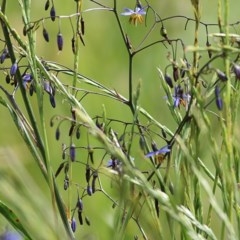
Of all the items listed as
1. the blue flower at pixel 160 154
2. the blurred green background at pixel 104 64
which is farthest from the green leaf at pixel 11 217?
the blurred green background at pixel 104 64

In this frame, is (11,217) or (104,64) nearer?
(11,217)

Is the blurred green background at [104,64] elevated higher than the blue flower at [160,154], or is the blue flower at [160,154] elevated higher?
the blue flower at [160,154]

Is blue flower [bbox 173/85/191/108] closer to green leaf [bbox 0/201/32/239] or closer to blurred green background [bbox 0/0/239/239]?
green leaf [bbox 0/201/32/239]

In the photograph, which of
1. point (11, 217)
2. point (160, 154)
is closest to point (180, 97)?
point (160, 154)

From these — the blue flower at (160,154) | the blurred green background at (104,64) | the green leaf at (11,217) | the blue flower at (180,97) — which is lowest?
the blurred green background at (104,64)

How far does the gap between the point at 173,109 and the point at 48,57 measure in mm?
1642

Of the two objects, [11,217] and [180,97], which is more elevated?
[180,97]

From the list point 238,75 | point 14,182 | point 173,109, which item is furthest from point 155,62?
point 14,182

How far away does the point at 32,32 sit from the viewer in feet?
4.52

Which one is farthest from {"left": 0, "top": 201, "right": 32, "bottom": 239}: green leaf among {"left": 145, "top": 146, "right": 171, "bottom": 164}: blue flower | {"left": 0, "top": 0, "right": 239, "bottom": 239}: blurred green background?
{"left": 0, "top": 0, "right": 239, "bottom": 239}: blurred green background

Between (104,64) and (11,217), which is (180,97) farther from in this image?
(104,64)

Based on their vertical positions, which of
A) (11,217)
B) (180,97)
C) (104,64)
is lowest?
(104,64)

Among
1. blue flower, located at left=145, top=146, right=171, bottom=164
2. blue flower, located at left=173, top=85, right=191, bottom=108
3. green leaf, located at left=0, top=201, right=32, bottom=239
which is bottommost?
green leaf, located at left=0, top=201, right=32, bottom=239

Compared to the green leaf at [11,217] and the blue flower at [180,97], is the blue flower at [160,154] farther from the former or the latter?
the green leaf at [11,217]
